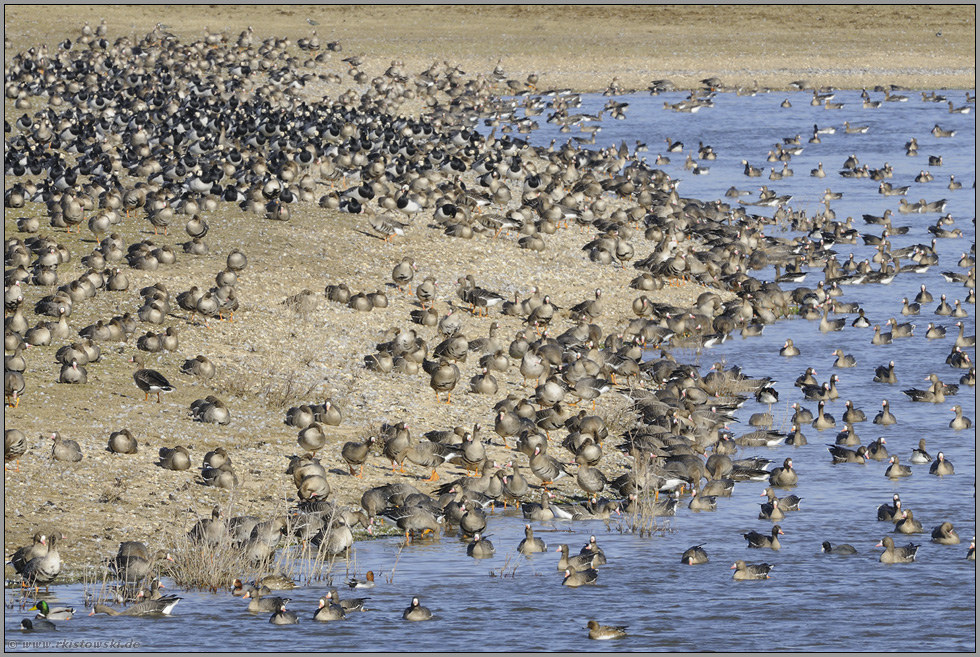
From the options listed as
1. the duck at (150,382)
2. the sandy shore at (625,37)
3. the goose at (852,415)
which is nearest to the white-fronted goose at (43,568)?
the duck at (150,382)

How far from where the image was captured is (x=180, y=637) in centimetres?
1527

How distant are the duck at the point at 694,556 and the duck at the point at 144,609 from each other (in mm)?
7650

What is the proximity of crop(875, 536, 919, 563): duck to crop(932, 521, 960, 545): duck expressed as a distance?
39.8 inches

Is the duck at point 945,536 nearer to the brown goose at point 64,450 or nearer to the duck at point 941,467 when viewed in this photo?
the duck at point 941,467

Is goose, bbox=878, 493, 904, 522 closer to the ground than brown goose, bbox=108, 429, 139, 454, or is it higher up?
closer to the ground

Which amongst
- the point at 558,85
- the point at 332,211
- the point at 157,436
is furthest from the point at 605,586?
the point at 558,85

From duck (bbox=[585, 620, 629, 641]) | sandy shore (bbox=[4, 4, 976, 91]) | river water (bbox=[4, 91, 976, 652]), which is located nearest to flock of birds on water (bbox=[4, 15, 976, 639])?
duck (bbox=[585, 620, 629, 641])

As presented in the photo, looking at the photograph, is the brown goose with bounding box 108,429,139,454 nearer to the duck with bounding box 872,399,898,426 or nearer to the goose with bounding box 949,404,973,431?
the duck with bounding box 872,399,898,426

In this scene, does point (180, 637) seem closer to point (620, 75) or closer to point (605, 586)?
point (605, 586)

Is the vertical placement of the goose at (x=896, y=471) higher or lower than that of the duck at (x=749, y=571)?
higher

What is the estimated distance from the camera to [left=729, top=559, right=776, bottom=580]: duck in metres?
18.4

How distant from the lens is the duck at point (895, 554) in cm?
1947

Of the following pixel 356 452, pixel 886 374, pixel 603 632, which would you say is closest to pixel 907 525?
pixel 603 632

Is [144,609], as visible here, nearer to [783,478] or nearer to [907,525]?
[783,478]
